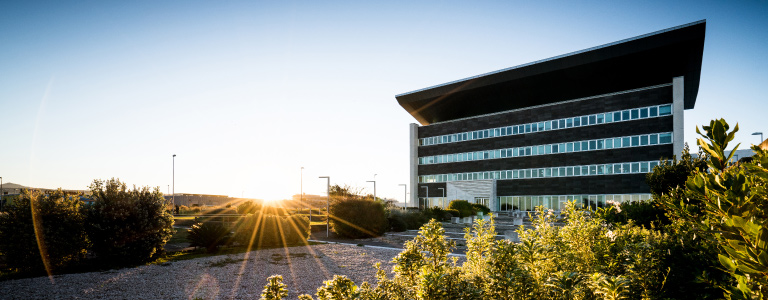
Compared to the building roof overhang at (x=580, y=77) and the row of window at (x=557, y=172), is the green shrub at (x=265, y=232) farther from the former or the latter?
the building roof overhang at (x=580, y=77)

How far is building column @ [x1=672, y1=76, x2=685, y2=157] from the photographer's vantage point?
3984 centimetres

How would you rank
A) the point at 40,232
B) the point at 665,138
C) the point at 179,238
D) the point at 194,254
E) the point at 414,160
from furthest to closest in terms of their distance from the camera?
the point at 414,160
the point at 665,138
the point at 179,238
the point at 194,254
the point at 40,232

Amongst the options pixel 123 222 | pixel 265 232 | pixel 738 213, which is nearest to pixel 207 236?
pixel 265 232

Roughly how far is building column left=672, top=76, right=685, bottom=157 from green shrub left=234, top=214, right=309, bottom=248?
40.5 meters

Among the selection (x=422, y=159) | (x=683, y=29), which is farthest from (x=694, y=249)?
(x=422, y=159)

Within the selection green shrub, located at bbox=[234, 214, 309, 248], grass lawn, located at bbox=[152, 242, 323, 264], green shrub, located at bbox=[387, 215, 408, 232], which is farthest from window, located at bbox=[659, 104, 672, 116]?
grass lawn, located at bbox=[152, 242, 323, 264]

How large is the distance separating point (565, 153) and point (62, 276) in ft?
163

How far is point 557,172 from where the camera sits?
4884 cm

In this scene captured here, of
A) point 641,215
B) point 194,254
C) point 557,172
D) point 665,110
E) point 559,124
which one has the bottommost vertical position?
point 194,254

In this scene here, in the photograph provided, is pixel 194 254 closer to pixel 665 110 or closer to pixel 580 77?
pixel 665 110

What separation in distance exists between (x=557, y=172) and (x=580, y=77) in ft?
41.1

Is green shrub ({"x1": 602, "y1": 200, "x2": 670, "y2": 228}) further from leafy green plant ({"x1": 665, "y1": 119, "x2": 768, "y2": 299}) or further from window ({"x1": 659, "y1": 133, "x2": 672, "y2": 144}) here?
window ({"x1": 659, "y1": 133, "x2": 672, "y2": 144})

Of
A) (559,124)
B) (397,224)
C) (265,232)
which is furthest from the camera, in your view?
(559,124)

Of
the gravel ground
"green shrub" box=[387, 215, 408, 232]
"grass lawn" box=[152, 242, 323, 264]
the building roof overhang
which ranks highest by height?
the building roof overhang
